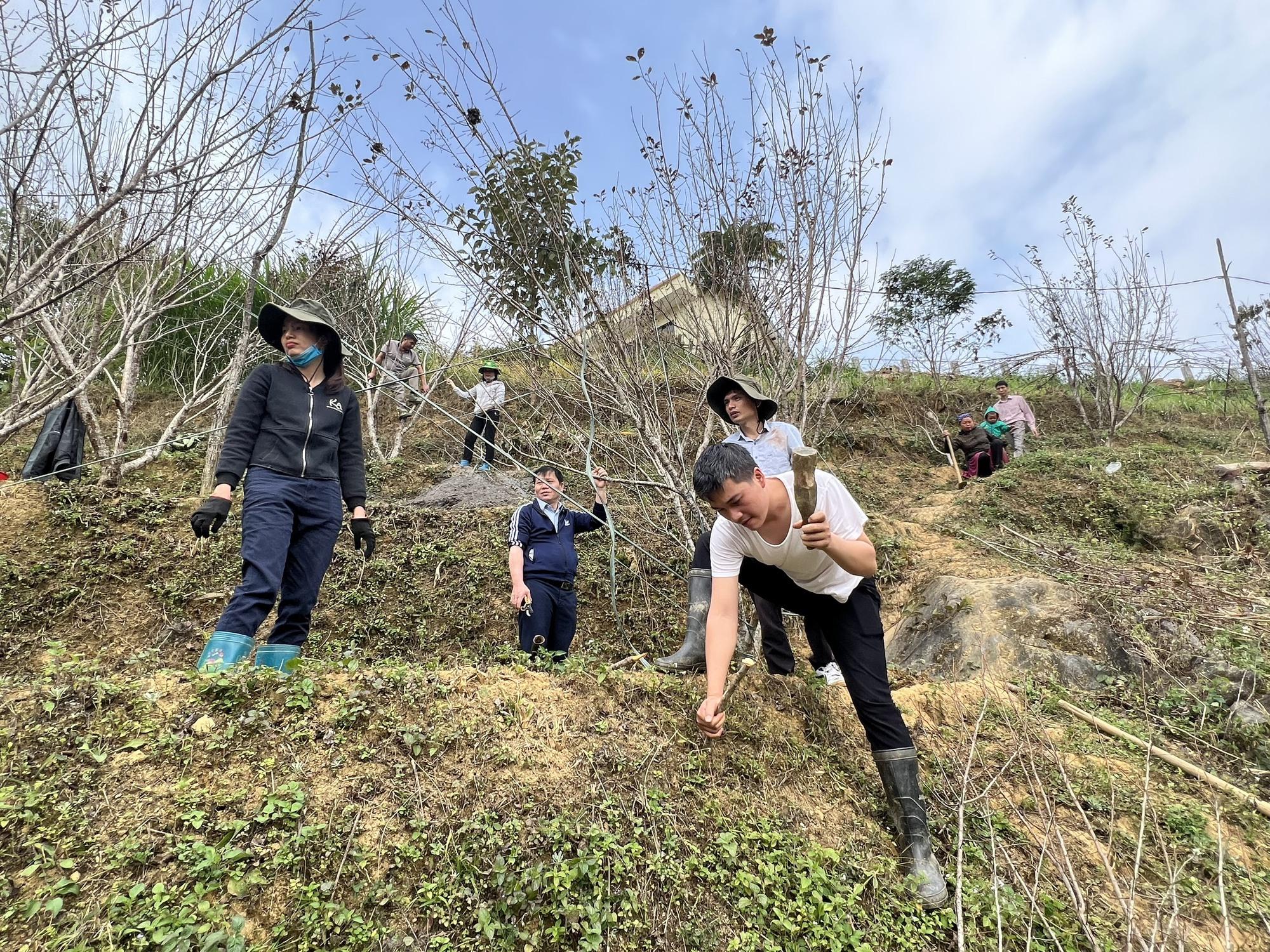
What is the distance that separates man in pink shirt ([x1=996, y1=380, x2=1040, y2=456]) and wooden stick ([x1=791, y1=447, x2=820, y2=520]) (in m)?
9.50

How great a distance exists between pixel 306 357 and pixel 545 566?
5.96 feet

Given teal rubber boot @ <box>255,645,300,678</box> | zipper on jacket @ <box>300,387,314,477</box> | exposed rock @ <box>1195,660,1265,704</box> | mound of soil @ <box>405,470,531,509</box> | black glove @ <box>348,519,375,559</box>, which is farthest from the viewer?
mound of soil @ <box>405,470,531,509</box>

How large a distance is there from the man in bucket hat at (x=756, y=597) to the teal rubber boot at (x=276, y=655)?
1645 millimetres

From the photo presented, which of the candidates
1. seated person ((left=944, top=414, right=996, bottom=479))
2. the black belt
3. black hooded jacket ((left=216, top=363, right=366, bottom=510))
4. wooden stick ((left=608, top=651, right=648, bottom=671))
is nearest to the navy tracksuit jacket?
the black belt

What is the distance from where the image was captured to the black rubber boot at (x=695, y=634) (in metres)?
3.05

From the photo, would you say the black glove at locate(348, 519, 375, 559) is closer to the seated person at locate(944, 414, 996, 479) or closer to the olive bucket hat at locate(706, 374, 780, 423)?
the olive bucket hat at locate(706, 374, 780, 423)

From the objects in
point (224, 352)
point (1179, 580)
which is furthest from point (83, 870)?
point (224, 352)

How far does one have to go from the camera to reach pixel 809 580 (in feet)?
7.98

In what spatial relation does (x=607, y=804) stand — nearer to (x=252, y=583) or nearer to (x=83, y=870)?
(x=83, y=870)

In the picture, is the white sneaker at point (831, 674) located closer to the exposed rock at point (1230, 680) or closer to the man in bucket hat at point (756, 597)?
the man in bucket hat at point (756, 597)

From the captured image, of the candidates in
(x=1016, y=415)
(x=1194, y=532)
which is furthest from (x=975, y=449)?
(x=1194, y=532)

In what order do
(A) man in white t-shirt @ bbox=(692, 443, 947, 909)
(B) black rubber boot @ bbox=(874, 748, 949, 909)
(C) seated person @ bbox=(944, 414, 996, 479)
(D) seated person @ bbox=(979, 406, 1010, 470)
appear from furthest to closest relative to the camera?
1. (D) seated person @ bbox=(979, 406, 1010, 470)
2. (C) seated person @ bbox=(944, 414, 996, 479)
3. (B) black rubber boot @ bbox=(874, 748, 949, 909)
4. (A) man in white t-shirt @ bbox=(692, 443, 947, 909)

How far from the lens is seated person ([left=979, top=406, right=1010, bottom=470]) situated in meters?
9.54

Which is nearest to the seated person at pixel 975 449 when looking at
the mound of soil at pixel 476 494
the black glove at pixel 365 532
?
the mound of soil at pixel 476 494
